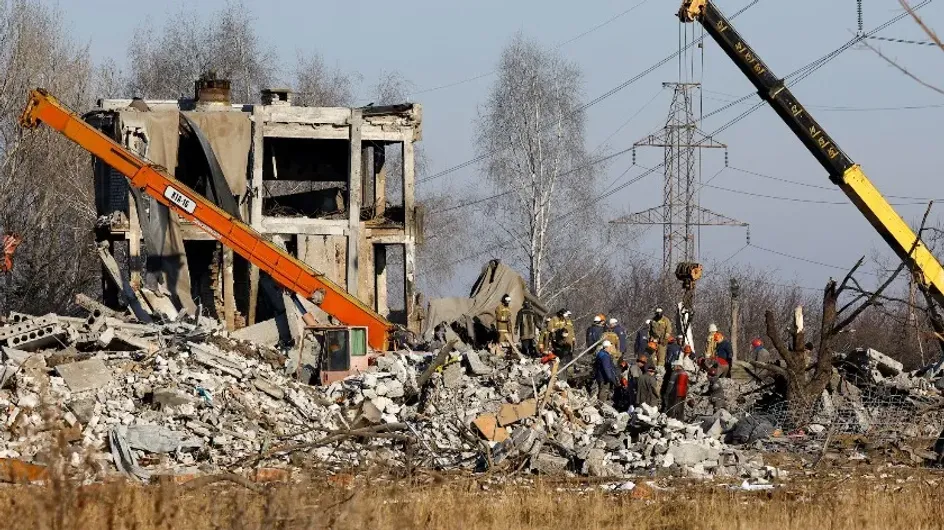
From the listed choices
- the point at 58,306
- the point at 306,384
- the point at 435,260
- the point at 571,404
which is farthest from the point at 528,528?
the point at 435,260

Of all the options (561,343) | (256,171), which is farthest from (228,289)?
(561,343)

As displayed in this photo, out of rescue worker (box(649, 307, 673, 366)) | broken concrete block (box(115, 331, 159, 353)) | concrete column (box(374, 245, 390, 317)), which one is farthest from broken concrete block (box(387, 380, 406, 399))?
concrete column (box(374, 245, 390, 317))

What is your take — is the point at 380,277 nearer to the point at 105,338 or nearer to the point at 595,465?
the point at 105,338

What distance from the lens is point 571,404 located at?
21.7 meters

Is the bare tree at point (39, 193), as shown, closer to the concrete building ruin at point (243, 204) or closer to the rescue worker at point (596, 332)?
the concrete building ruin at point (243, 204)

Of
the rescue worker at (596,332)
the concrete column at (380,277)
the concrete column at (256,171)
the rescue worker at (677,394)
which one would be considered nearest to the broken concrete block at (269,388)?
the rescue worker at (677,394)

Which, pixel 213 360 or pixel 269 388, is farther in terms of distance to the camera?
pixel 213 360

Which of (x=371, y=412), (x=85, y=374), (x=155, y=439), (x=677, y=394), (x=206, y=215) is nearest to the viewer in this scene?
(x=155, y=439)

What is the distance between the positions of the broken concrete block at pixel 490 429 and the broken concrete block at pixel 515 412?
0.11 metres

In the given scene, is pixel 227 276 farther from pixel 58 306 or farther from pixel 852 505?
pixel 852 505

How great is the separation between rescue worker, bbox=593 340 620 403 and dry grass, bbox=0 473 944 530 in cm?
631

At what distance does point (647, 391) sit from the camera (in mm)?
22484

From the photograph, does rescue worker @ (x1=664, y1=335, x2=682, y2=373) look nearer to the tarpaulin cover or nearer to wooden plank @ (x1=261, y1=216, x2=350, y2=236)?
the tarpaulin cover

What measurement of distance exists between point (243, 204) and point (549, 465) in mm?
14028
